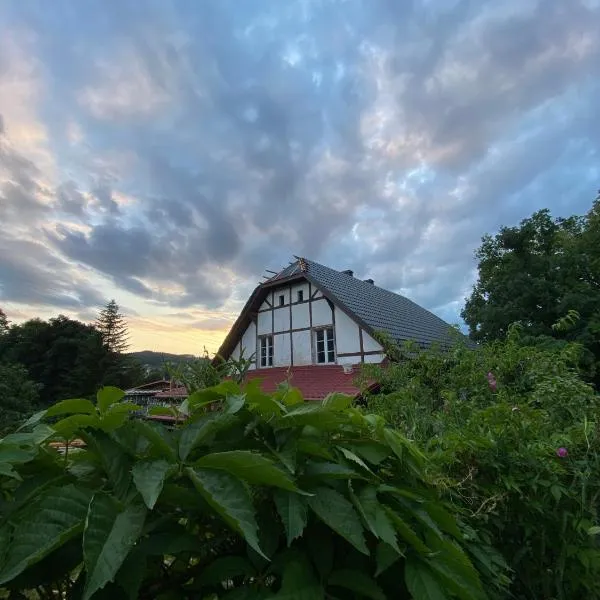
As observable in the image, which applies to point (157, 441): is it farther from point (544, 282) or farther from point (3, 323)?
point (3, 323)

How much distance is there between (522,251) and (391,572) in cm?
2051

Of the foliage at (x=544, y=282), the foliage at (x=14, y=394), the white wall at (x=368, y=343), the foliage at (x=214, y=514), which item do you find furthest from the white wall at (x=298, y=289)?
the foliage at (x=214, y=514)

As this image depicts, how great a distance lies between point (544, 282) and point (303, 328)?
10.5 metres

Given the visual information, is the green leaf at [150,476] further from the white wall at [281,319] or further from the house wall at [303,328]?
the white wall at [281,319]

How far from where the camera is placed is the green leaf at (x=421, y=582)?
0.69 m

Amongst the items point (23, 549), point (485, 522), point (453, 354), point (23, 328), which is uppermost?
point (23, 328)

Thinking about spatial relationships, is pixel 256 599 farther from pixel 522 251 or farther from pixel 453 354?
pixel 522 251

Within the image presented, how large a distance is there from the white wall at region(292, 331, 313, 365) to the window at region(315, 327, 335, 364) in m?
0.31

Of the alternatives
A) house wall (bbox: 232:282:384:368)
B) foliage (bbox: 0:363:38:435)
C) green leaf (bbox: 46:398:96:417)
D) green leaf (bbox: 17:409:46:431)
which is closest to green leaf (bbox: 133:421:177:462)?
green leaf (bbox: 46:398:96:417)

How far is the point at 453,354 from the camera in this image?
14.7 ft

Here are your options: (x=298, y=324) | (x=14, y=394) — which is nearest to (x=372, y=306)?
(x=298, y=324)

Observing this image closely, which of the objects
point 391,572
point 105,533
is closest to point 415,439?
point 391,572

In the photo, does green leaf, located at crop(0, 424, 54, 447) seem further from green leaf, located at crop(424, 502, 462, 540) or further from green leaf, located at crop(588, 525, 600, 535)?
green leaf, located at crop(588, 525, 600, 535)

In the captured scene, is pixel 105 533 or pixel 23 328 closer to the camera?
pixel 105 533
